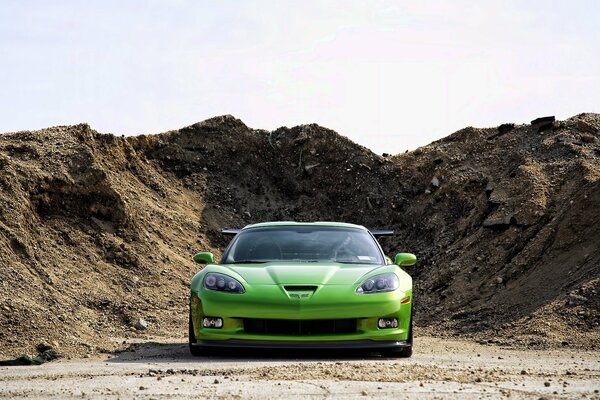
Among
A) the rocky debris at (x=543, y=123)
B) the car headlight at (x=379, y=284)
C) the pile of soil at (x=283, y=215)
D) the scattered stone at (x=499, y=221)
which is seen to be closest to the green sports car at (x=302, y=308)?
the car headlight at (x=379, y=284)

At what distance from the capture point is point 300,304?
1087cm

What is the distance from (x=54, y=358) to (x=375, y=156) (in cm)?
1897

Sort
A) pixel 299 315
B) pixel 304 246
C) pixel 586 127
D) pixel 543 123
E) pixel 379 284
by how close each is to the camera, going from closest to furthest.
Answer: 1. pixel 299 315
2. pixel 379 284
3. pixel 304 246
4. pixel 586 127
5. pixel 543 123

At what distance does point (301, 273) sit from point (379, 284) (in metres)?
0.84

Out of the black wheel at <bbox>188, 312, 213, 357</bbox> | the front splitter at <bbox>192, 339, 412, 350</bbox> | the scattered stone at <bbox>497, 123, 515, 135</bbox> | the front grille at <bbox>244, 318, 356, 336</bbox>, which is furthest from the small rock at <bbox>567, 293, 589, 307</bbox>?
the scattered stone at <bbox>497, 123, 515, 135</bbox>

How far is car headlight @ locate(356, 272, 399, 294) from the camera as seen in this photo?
11195 mm

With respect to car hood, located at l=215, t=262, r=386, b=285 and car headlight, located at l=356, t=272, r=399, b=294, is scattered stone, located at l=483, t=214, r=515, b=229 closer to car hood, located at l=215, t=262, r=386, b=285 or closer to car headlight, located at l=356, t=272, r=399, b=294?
car hood, located at l=215, t=262, r=386, b=285

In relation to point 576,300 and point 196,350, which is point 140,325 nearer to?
point 196,350

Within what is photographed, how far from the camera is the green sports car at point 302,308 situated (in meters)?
10.9

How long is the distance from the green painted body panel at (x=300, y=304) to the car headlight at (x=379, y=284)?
2.2 inches

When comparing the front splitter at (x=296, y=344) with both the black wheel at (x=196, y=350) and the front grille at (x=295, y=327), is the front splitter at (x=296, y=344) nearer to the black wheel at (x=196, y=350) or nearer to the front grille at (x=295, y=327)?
the front grille at (x=295, y=327)

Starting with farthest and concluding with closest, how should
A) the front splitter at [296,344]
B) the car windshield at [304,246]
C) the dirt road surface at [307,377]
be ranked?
the car windshield at [304,246]
the front splitter at [296,344]
the dirt road surface at [307,377]

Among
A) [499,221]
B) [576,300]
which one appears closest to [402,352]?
[576,300]

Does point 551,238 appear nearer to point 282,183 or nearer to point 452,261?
point 452,261
